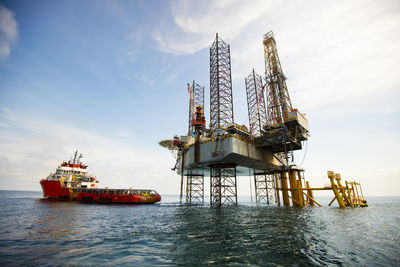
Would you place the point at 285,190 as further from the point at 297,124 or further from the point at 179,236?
the point at 179,236

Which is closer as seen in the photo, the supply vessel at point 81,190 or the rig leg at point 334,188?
the rig leg at point 334,188

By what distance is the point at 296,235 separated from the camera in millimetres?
10602

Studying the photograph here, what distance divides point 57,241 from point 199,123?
86.7ft

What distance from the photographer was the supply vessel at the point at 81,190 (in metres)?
40.1

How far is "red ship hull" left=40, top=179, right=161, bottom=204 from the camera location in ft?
130

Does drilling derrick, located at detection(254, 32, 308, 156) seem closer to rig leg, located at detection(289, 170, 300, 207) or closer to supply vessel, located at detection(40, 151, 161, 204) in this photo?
rig leg, located at detection(289, 170, 300, 207)

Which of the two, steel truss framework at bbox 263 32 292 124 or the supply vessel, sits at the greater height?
steel truss framework at bbox 263 32 292 124

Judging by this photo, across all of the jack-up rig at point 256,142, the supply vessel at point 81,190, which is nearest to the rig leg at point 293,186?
the jack-up rig at point 256,142

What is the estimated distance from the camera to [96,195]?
41.3 m

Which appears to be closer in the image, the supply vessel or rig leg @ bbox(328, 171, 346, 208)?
rig leg @ bbox(328, 171, 346, 208)

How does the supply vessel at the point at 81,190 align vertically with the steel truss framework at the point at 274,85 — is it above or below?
below

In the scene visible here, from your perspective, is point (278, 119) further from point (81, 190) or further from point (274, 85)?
point (81, 190)

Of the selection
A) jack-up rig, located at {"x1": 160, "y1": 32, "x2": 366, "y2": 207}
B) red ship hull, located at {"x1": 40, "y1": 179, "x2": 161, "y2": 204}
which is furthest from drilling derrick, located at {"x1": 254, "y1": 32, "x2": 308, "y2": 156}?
red ship hull, located at {"x1": 40, "y1": 179, "x2": 161, "y2": 204}

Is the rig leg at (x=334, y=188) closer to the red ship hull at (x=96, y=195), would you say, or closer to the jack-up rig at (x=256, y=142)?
the jack-up rig at (x=256, y=142)
